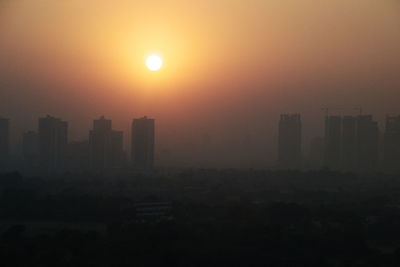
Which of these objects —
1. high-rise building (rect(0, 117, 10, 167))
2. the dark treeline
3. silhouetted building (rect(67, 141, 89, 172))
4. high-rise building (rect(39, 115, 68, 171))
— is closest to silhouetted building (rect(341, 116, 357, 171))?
Result: silhouetted building (rect(67, 141, 89, 172))

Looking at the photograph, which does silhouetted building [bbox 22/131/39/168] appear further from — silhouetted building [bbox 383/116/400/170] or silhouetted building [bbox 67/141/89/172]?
silhouetted building [bbox 383/116/400/170]

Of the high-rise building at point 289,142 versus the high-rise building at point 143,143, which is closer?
the high-rise building at point 143,143

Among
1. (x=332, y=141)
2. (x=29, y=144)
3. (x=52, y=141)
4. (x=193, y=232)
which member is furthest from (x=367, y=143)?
(x=193, y=232)

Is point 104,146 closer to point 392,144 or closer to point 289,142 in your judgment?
point 289,142

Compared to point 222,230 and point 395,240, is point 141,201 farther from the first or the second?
point 395,240

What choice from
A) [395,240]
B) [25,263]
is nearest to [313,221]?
Result: [395,240]

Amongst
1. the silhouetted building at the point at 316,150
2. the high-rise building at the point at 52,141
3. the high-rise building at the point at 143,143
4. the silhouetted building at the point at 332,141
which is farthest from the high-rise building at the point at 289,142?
the high-rise building at the point at 52,141

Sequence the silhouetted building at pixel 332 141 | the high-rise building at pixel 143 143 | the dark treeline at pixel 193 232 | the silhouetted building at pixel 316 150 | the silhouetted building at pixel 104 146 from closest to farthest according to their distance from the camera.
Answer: the dark treeline at pixel 193 232 < the silhouetted building at pixel 104 146 < the high-rise building at pixel 143 143 < the silhouetted building at pixel 332 141 < the silhouetted building at pixel 316 150

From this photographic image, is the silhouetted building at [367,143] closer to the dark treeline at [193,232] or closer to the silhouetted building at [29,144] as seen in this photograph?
the dark treeline at [193,232]
